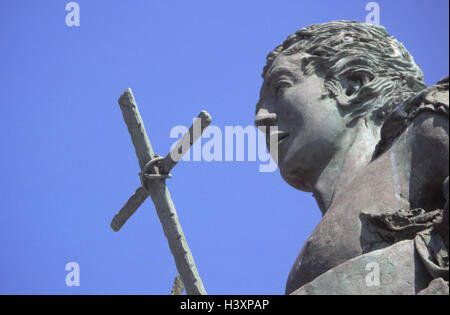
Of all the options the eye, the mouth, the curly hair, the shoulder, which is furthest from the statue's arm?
the eye

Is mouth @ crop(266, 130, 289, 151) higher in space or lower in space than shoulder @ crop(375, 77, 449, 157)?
higher

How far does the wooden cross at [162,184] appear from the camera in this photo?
1155 cm

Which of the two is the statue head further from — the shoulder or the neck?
the shoulder

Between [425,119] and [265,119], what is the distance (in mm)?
2457

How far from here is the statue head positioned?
Result: 11.9 meters

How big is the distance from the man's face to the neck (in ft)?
0.27

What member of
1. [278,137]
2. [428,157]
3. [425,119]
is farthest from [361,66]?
[428,157]

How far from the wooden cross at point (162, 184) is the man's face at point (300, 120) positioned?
79cm

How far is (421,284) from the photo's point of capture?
31.4ft

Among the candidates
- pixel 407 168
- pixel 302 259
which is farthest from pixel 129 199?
pixel 407 168
